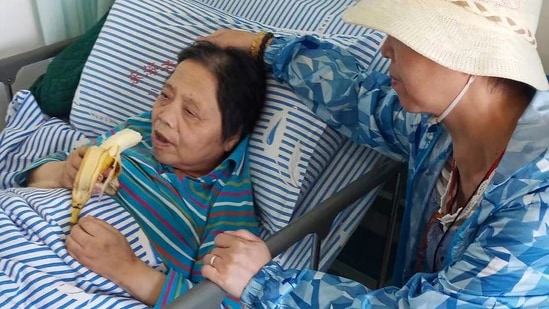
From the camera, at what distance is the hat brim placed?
0.95 m

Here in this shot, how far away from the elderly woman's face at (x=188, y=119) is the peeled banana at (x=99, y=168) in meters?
0.06

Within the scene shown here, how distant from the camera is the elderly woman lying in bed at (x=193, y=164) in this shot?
1328 mm

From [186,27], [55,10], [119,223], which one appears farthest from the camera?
[55,10]

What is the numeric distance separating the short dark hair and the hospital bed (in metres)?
0.04

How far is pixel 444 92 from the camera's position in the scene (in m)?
1.02

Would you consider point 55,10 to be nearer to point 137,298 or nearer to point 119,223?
point 119,223

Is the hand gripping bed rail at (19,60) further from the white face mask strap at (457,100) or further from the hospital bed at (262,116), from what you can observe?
the white face mask strap at (457,100)

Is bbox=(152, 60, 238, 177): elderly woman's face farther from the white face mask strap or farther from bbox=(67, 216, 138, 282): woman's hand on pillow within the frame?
the white face mask strap

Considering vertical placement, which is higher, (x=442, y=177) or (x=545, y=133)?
(x=545, y=133)

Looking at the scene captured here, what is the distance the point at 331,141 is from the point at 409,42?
51 centimetres

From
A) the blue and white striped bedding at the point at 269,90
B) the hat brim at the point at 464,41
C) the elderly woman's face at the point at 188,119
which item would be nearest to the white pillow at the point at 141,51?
the blue and white striped bedding at the point at 269,90

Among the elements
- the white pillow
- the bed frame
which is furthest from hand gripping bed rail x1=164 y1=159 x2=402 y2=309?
the white pillow

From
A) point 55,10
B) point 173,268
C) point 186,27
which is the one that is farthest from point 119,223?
point 55,10

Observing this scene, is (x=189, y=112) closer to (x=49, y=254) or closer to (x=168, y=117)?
(x=168, y=117)
